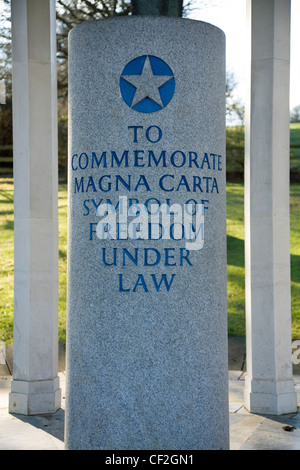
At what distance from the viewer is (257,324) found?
802 centimetres

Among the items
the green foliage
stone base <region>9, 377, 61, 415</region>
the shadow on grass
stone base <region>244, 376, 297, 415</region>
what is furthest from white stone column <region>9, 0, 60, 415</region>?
the green foliage

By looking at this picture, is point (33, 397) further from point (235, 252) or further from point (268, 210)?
point (235, 252)

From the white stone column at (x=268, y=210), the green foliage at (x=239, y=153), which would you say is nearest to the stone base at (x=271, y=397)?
the white stone column at (x=268, y=210)

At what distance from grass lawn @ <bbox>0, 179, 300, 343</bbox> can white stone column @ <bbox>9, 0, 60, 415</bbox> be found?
17.9 ft

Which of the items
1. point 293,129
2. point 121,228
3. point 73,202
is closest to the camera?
point 121,228

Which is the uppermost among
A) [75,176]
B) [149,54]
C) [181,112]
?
[149,54]

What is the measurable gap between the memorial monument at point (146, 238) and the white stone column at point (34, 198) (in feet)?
8.36

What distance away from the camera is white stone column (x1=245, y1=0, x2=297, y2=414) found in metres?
7.89

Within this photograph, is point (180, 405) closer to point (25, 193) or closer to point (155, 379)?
point (155, 379)

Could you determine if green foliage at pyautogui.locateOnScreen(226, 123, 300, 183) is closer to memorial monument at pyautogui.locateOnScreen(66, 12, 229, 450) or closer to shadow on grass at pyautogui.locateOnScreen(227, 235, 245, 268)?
shadow on grass at pyautogui.locateOnScreen(227, 235, 245, 268)

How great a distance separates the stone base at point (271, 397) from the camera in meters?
7.89

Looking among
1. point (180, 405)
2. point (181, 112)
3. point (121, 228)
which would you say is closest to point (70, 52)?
point (181, 112)

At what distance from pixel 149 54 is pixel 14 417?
4659mm

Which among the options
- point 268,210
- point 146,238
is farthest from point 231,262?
point 146,238
